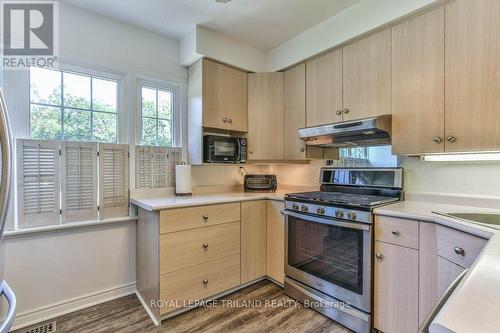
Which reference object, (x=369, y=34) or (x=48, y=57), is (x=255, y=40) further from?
(x=48, y=57)

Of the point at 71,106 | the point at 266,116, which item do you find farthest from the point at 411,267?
the point at 71,106

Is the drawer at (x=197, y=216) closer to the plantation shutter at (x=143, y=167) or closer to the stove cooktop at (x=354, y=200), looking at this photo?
the stove cooktop at (x=354, y=200)

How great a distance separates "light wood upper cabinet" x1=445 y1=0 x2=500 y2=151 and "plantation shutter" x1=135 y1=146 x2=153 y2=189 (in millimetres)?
2400

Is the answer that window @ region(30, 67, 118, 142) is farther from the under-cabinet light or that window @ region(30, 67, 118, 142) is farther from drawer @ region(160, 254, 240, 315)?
the under-cabinet light

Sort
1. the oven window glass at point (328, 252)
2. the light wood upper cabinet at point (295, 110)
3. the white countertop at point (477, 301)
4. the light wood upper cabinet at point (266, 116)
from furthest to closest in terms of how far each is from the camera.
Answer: the light wood upper cabinet at point (266, 116), the light wood upper cabinet at point (295, 110), the oven window glass at point (328, 252), the white countertop at point (477, 301)

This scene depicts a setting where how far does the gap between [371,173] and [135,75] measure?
7.75ft

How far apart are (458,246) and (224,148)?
1.93 metres

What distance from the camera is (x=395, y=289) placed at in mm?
1587

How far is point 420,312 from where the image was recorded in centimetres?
148

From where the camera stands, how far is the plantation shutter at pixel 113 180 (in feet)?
6.91

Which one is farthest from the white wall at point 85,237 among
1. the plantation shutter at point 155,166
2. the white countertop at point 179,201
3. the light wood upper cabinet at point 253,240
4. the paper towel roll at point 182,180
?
the light wood upper cabinet at point 253,240

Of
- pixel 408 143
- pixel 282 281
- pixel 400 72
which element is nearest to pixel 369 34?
pixel 400 72

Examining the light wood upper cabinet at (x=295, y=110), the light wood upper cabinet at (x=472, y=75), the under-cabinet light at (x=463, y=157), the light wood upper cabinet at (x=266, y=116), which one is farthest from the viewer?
the light wood upper cabinet at (x=266, y=116)

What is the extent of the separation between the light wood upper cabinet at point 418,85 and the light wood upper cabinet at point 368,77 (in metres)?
0.06
